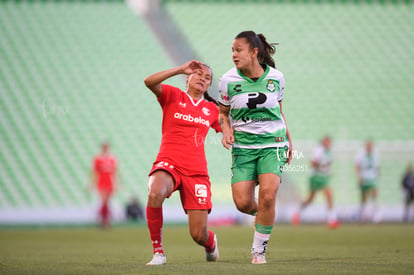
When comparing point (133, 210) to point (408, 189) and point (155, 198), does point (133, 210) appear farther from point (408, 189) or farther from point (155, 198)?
point (155, 198)

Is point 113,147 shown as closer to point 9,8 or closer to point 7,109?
point 7,109

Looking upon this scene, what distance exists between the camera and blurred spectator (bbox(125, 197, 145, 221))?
A: 18.7m

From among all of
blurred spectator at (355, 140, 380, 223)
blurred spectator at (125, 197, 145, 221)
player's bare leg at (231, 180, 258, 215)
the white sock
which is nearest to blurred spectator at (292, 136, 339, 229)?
blurred spectator at (355, 140, 380, 223)

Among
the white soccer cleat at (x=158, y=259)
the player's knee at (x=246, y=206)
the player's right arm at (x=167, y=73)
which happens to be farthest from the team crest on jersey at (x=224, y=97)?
the white soccer cleat at (x=158, y=259)

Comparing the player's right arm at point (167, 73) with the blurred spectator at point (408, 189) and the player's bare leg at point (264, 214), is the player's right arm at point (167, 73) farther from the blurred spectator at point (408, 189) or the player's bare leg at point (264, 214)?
the blurred spectator at point (408, 189)

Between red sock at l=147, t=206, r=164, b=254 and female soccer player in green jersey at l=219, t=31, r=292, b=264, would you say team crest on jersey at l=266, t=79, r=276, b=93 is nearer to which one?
female soccer player in green jersey at l=219, t=31, r=292, b=264

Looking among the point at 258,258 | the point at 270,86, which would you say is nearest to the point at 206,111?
the point at 270,86

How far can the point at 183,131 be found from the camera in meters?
6.57

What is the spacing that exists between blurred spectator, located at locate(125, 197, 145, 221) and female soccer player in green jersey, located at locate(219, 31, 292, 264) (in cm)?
1251

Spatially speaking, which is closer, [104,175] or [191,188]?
[191,188]

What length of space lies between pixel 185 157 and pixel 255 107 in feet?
2.65

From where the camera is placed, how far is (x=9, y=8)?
23.5 metres

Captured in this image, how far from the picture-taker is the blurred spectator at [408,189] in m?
19.1

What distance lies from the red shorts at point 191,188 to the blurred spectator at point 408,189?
13.5m
